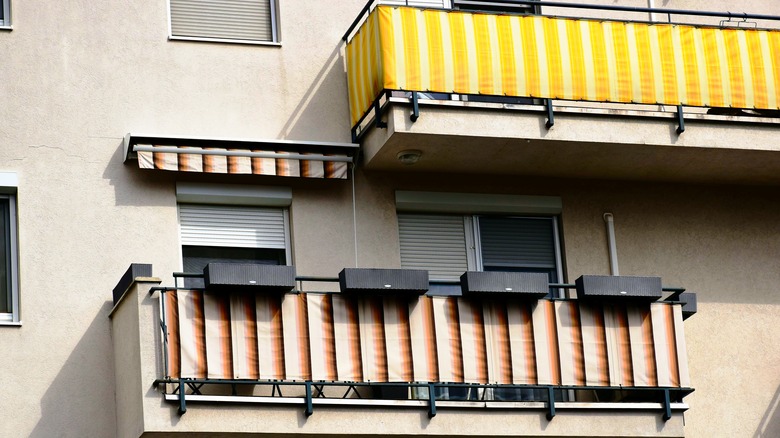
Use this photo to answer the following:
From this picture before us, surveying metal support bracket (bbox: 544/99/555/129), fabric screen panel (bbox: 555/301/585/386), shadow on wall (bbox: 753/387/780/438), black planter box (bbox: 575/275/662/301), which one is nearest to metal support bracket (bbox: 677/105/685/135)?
metal support bracket (bbox: 544/99/555/129)

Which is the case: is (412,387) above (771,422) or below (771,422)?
above

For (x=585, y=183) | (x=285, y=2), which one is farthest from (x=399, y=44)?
(x=585, y=183)

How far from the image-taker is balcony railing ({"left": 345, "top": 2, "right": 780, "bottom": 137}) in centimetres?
1739

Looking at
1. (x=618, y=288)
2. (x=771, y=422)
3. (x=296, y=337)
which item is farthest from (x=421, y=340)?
(x=771, y=422)

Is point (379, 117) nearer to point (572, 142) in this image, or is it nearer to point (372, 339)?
point (572, 142)

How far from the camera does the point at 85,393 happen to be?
16422 millimetres

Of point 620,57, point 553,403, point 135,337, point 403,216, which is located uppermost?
point 620,57

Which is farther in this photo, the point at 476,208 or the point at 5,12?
the point at 476,208

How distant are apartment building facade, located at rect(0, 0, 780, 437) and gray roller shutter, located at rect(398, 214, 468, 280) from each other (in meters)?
0.03

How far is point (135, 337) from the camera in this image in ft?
50.8

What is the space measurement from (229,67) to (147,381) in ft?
14.8

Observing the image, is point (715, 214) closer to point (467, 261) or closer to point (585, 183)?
point (585, 183)

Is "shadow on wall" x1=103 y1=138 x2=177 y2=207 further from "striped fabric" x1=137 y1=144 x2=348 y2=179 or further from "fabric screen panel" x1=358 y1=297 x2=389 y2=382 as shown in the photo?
"fabric screen panel" x1=358 y1=297 x2=389 y2=382

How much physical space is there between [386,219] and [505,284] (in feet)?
7.21
